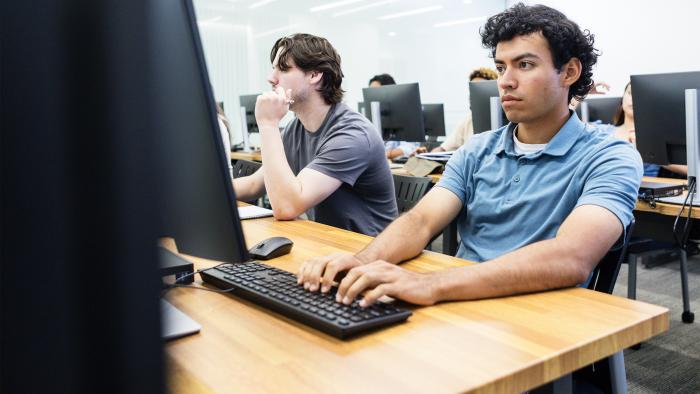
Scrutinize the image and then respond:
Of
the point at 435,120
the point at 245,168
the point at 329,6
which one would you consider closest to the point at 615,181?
the point at 245,168

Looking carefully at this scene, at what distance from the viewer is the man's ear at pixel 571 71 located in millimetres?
1551

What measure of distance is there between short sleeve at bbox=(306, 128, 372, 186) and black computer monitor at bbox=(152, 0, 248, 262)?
1146mm

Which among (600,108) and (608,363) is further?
(600,108)

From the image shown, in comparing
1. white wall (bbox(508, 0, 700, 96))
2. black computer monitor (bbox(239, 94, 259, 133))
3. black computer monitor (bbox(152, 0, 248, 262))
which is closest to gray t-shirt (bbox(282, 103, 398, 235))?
black computer monitor (bbox(152, 0, 248, 262))

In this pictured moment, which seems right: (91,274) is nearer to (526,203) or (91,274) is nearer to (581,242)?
(581,242)

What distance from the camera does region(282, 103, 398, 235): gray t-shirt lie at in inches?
74.0

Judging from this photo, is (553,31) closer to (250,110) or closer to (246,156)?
(246,156)

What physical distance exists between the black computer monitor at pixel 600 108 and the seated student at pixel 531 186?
2620mm

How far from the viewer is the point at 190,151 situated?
0.51 metres

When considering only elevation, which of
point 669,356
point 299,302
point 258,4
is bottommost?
point 669,356

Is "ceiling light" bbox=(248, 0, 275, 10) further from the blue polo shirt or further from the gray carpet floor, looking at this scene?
the blue polo shirt

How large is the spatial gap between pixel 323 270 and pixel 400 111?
279 cm

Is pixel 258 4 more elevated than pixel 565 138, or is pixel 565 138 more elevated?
pixel 258 4

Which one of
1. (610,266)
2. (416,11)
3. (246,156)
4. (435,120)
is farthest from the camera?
(416,11)
